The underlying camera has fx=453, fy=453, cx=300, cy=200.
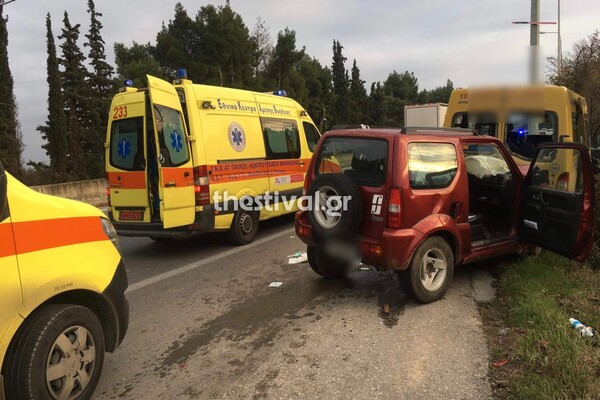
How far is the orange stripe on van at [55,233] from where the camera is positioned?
247 centimetres

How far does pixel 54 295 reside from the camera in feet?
8.68

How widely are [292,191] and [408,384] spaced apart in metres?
5.90

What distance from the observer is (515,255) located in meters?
5.91

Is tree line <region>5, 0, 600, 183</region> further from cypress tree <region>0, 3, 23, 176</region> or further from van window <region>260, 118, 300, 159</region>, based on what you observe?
van window <region>260, 118, 300, 159</region>

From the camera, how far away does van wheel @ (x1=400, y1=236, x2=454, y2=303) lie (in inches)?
170

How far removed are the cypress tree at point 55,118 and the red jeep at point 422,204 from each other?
671 inches

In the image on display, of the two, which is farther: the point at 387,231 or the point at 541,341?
the point at 387,231

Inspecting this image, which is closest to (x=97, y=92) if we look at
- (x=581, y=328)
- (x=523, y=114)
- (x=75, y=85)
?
(x=75, y=85)

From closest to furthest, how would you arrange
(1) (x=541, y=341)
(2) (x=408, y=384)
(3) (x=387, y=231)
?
(2) (x=408, y=384) < (1) (x=541, y=341) < (3) (x=387, y=231)

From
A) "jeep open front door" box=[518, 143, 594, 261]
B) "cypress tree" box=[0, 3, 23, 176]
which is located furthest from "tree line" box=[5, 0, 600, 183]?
"jeep open front door" box=[518, 143, 594, 261]

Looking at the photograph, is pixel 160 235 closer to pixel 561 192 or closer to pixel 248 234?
pixel 248 234

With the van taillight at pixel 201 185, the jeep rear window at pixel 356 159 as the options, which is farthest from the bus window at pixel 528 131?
the van taillight at pixel 201 185

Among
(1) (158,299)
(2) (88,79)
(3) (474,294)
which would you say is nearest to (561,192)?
(3) (474,294)

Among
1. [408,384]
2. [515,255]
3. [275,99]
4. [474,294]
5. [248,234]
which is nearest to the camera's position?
[408,384]
